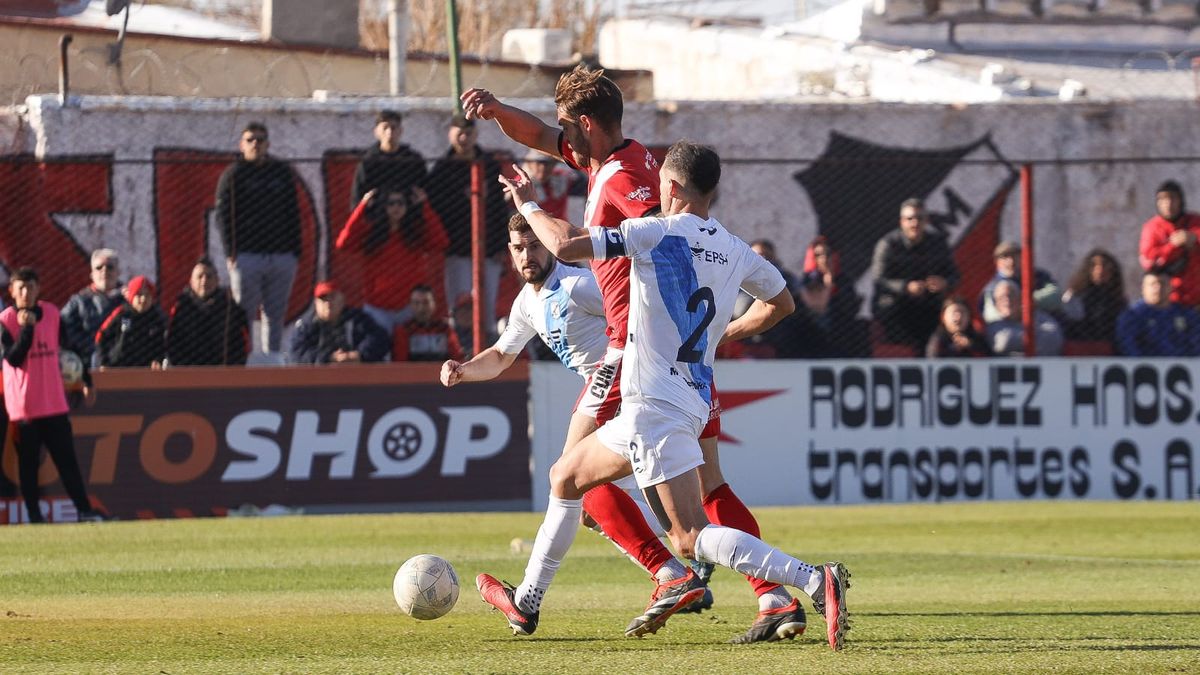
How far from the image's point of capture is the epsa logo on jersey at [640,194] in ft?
24.3

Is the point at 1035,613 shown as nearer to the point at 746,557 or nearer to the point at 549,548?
the point at 746,557

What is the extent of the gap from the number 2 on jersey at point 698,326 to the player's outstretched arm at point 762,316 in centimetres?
30

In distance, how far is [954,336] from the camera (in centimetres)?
1598

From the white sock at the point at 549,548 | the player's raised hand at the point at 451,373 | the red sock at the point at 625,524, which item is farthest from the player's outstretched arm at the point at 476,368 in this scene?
the white sock at the point at 549,548

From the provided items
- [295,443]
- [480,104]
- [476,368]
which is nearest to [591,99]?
[480,104]

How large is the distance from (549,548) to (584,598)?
2264 millimetres

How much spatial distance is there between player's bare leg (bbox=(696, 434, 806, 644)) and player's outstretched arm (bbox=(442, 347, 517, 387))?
110cm

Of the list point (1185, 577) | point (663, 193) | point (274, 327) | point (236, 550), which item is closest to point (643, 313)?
point (663, 193)

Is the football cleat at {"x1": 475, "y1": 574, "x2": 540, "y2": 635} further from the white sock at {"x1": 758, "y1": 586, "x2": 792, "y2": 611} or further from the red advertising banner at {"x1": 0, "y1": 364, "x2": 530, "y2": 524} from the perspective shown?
the red advertising banner at {"x1": 0, "y1": 364, "x2": 530, "y2": 524}

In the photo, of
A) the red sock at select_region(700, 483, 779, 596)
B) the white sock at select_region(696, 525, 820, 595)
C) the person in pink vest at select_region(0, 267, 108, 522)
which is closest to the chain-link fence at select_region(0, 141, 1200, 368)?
the person in pink vest at select_region(0, 267, 108, 522)

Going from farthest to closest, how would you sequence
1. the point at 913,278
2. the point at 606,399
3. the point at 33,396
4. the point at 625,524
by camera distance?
the point at 913,278 → the point at 33,396 → the point at 625,524 → the point at 606,399

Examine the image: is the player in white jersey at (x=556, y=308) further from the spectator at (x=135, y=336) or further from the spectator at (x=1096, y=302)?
the spectator at (x=1096, y=302)

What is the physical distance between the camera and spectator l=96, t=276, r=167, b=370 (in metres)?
15.0

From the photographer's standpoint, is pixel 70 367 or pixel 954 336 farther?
pixel 954 336
